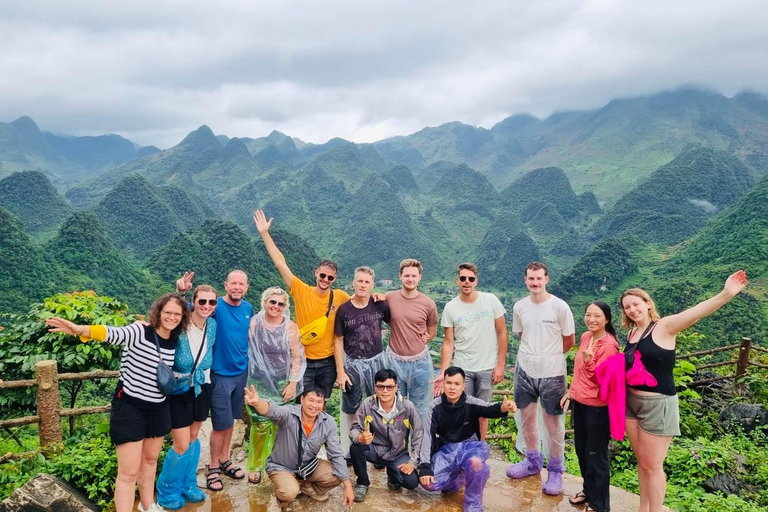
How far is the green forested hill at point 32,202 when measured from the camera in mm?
37781

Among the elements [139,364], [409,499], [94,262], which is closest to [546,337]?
[409,499]

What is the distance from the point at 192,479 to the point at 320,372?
1039 millimetres

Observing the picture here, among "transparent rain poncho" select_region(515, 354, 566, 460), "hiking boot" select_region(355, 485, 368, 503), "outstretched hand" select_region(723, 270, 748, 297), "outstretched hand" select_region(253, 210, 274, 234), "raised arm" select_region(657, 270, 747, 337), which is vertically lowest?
"hiking boot" select_region(355, 485, 368, 503)

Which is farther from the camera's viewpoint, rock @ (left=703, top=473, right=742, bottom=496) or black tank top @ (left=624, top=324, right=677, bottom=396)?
rock @ (left=703, top=473, right=742, bottom=496)

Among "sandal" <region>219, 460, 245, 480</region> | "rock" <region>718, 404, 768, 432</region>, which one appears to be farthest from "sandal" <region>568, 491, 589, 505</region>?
"rock" <region>718, 404, 768, 432</region>

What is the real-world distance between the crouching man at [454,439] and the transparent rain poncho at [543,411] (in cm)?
25

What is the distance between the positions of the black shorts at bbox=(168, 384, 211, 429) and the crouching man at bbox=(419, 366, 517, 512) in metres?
1.42

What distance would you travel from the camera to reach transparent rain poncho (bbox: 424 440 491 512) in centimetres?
295

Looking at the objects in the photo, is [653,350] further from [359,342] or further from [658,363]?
[359,342]

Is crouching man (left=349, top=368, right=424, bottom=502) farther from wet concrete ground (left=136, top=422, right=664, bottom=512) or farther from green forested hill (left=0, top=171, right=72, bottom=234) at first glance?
green forested hill (left=0, top=171, right=72, bottom=234)

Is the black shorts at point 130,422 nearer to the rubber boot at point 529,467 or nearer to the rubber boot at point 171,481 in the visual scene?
the rubber boot at point 171,481

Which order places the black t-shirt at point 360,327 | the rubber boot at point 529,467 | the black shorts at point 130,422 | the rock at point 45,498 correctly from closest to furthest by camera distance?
the black shorts at point 130,422
the rock at point 45,498
the black t-shirt at point 360,327
the rubber boot at point 529,467

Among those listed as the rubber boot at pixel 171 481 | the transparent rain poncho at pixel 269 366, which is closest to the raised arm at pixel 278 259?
the transparent rain poncho at pixel 269 366

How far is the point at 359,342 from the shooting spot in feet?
11.0
